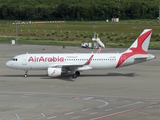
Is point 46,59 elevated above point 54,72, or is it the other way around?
point 46,59

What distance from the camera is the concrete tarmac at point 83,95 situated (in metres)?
36.1

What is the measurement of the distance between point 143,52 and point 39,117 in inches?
1086

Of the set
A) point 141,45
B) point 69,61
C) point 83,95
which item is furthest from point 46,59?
point 141,45

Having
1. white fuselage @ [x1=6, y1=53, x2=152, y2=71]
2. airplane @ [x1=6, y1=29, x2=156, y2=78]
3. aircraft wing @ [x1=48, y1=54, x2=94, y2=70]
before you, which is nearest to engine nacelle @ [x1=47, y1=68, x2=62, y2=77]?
airplane @ [x1=6, y1=29, x2=156, y2=78]

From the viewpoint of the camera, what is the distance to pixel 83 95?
45.0 meters

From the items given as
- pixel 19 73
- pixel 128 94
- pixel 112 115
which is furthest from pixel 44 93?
pixel 19 73

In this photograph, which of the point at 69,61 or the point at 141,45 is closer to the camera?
the point at 69,61

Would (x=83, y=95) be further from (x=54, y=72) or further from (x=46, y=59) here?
(x=46, y=59)

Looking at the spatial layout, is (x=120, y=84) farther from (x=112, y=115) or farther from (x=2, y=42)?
(x=2, y=42)

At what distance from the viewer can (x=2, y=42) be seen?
395ft

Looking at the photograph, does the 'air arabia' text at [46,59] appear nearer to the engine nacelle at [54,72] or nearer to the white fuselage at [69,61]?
the white fuselage at [69,61]

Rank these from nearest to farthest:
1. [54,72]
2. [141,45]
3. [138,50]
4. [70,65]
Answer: [54,72] < [70,65] < [138,50] < [141,45]

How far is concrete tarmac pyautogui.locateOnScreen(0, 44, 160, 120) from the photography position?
36094mm

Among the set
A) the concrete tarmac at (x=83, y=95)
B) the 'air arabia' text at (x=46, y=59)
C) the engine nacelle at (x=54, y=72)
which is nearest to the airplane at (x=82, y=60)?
the 'air arabia' text at (x=46, y=59)
